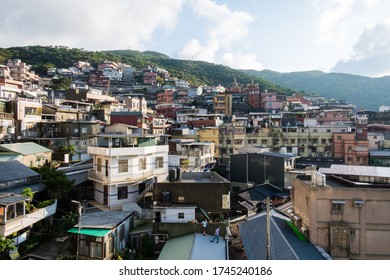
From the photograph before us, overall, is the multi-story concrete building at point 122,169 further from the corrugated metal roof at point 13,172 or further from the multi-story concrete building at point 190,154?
the multi-story concrete building at point 190,154

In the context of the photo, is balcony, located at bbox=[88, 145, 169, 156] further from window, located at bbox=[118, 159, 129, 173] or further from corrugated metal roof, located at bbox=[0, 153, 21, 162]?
corrugated metal roof, located at bbox=[0, 153, 21, 162]

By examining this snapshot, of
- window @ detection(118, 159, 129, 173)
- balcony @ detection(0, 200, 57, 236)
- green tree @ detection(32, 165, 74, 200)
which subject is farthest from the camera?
window @ detection(118, 159, 129, 173)

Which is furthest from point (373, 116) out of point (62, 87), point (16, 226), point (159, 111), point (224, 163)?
point (62, 87)

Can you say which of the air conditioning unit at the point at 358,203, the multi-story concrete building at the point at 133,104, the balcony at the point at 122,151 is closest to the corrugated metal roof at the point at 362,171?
the air conditioning unit at the point at 358,203

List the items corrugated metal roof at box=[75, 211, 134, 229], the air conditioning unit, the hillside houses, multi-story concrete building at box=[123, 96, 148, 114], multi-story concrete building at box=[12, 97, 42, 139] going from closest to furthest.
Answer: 1. the air conditioning unit
2. corrugated metal roof at box=[75, 211, 134, 229]
3. the hillside houses
4. multi-story concrete building at box=[12, 97, 42, 139]
5. multi-story concrete building at box=[123, 96, 148, 114]

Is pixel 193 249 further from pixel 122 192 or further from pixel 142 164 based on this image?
pixel 142 164

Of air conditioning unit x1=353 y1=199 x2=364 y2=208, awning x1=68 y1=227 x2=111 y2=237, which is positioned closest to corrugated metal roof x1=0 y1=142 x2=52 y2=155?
awning x1=68 y1=227 x2=111 y2=237

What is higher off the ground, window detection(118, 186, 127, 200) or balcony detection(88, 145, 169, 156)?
balcony detection(88, 145, 169, 156)

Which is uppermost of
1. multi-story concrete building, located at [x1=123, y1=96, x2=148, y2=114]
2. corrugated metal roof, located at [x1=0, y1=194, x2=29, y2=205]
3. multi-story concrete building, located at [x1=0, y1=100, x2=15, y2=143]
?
multi-story concrete building, located at [x1=123, y1=96, x2=148, y2=114]
